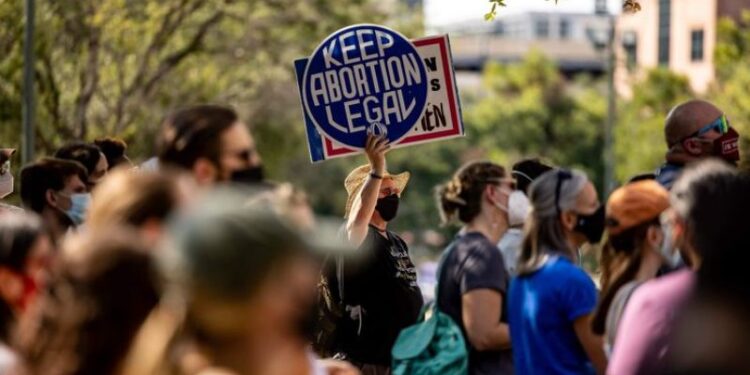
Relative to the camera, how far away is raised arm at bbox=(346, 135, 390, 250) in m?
7.78

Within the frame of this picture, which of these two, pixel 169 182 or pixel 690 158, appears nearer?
pixel 169 182

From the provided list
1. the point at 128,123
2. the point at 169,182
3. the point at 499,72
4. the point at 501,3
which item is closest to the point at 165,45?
the point at 128,123

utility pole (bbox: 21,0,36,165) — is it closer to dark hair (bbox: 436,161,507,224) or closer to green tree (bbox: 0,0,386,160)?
green tree (bbox: 0,0,386,160)

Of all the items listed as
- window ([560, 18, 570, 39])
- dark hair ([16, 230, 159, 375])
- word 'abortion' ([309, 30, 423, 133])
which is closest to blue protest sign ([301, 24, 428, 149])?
word 'abortion' ([309, 30, 423, 133])

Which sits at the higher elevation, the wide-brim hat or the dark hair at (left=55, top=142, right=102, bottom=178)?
the wide-brim hat

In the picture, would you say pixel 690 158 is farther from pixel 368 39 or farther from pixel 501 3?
pixel 501 3

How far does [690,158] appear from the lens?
7.62 m

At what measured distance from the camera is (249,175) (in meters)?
5.02

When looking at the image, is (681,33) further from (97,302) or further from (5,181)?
(97,302)

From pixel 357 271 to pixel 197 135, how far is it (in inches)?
118

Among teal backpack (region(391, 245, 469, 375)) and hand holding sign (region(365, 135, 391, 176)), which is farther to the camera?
hand holding sign (region(365, 135, 391, 176))

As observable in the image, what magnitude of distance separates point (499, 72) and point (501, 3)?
75.7m

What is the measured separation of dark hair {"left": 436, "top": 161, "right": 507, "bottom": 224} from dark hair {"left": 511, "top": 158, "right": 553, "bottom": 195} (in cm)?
143

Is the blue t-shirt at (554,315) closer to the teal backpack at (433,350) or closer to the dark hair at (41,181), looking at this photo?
the teal backpack at (433,350)
